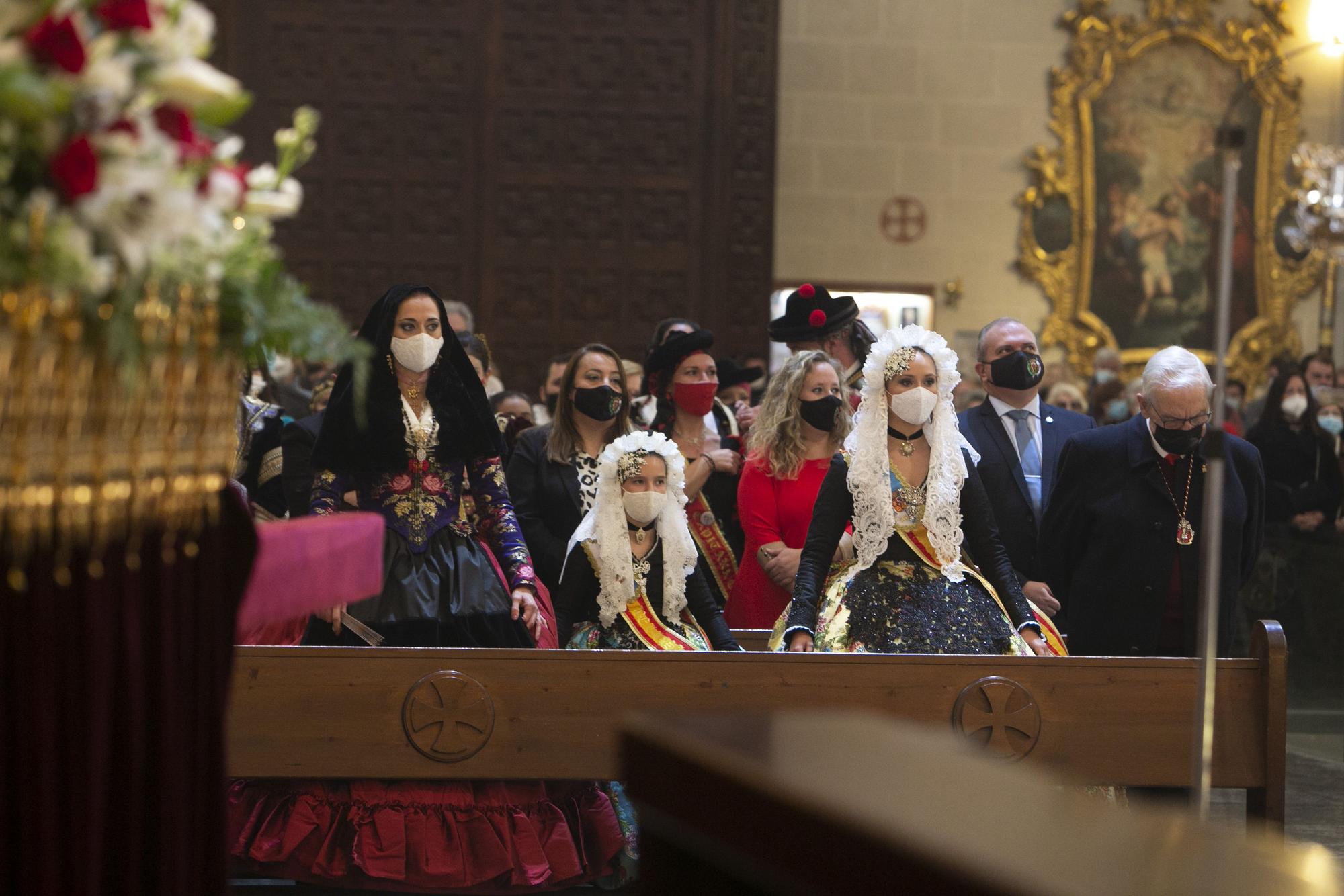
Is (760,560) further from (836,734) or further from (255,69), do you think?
(255,69)

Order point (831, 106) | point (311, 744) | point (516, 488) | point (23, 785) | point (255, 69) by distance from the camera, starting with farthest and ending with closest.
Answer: point (831, 106) < point (255, 69) < point (516, 488) < point (311, 744) < point (23, 785)

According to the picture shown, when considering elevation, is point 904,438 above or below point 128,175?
below

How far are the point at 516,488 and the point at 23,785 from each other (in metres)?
4.52

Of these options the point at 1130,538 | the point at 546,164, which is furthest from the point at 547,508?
the point at 546,164

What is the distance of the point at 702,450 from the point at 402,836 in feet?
7.10

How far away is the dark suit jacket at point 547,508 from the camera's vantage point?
6.09 m

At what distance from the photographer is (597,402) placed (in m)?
6.23

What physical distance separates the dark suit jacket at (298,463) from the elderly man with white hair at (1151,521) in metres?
2.79

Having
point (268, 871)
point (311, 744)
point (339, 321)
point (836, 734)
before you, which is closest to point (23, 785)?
point (339, 321)

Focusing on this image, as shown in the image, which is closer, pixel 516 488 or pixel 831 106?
pixel 516 488

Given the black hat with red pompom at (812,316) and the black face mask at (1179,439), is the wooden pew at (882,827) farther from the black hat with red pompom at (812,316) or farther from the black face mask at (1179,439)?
the black hat with red pompom at (812,316)

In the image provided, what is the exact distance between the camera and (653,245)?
12.7 metres

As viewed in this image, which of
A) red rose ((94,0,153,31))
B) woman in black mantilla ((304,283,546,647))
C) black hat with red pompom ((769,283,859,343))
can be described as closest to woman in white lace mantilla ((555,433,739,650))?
woman in black mantilla ((304,283,546,647))

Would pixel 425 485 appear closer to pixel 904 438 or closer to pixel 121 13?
pixel 904 438
